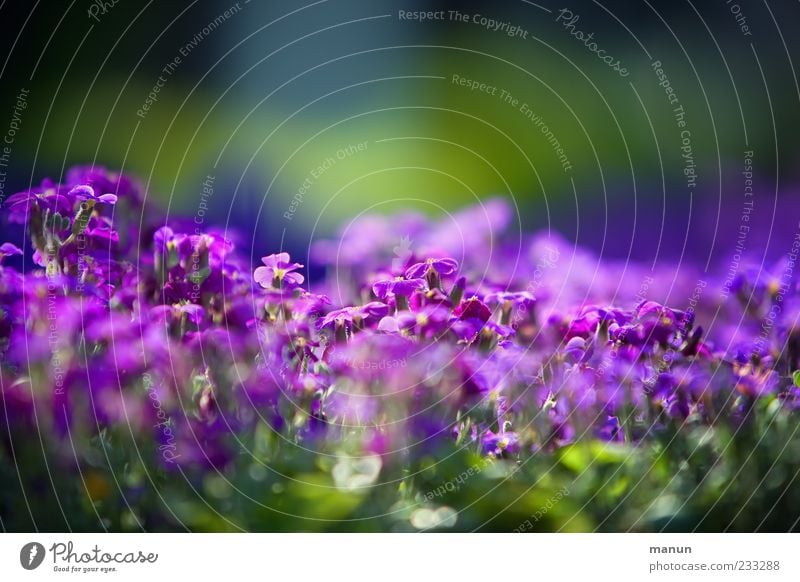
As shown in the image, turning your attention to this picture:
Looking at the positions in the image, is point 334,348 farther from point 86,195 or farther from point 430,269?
point 86,195

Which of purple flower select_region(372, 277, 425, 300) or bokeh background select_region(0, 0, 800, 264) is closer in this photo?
purple flower select_region(372, 277, 425, 300)

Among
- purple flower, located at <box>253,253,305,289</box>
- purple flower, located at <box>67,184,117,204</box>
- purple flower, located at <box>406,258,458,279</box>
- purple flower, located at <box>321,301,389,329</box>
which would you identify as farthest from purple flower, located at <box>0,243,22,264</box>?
purple flower, located at <box>406,258,458,279</box>

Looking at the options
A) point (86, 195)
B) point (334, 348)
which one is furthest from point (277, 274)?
point (86, 195)

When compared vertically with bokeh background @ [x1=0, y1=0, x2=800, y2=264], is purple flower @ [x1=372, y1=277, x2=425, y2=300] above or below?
below

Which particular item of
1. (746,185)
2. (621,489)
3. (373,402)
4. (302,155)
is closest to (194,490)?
(373,402)

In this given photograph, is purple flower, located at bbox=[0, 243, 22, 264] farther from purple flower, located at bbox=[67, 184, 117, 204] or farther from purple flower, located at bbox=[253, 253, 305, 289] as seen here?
purple flower, located at bbox=[253, 253, 305, 289]

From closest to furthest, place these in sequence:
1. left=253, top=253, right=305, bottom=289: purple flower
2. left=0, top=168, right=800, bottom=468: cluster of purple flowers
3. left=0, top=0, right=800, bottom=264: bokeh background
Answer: left=0, top=168, right=800, bottom=468: cluster of purple flowers
left=253, top=253, right=305, bottom=289: purple flower
left=0, top=0, right=800, bottom=264: bokeh background

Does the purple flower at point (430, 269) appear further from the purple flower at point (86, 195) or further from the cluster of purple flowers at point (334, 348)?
the purple flower at point (86, 195)
